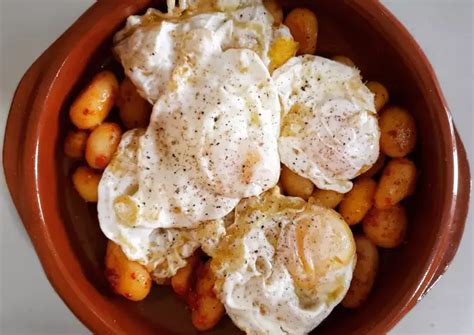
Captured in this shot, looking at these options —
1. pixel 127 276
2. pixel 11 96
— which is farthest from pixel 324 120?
pixel 11 96

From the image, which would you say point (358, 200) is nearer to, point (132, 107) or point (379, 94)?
point (379, 94)

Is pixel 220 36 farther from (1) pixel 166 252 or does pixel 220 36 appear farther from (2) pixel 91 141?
(1) pixel 166 252

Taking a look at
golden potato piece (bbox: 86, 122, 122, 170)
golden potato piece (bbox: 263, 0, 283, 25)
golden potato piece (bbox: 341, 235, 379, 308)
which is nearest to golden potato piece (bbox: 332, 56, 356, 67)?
golden potato piece (bbox: 263, 0, 283, 25)

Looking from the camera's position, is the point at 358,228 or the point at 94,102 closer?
the point at 94,102

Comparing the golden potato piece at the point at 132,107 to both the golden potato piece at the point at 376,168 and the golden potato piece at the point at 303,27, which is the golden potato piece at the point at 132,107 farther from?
the golden potato piece at the point at 376,168

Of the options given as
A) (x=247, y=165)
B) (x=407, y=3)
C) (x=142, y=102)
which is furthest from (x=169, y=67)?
(x=407, y=3)
